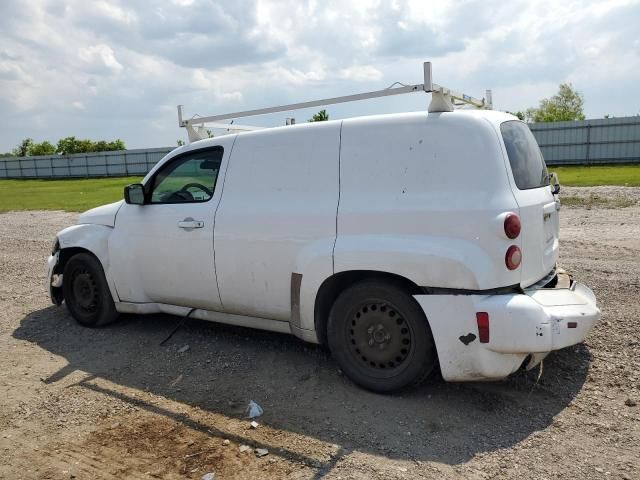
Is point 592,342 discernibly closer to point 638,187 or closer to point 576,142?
point 638,187

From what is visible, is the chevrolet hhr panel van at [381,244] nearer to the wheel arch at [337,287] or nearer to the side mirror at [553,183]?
the wheel arch at [337,287]

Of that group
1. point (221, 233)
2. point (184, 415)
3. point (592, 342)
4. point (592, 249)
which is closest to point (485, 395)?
point (592, 342)

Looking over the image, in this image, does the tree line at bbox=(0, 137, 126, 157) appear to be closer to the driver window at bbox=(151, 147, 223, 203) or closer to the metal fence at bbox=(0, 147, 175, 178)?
the metal fence at bbox=(0, 147, 175, 178)

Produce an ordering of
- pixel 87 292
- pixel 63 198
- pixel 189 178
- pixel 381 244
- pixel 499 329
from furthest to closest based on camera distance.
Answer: pixel 63 198 < pixel 87 292 < pixel 189 178 < pixel 381 244 < pixel 499 329

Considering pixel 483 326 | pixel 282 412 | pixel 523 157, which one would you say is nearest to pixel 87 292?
pixel 282 412

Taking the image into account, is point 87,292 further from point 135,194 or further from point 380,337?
point 380,337

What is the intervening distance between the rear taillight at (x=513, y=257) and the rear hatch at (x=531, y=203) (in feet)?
0.19

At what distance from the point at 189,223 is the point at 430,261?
2329 mm

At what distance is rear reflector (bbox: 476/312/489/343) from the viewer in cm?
363

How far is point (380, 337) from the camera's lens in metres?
4.09

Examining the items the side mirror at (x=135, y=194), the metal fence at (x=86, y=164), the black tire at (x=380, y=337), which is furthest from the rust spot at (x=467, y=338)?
→ the metal fence at (x=86, y=164)

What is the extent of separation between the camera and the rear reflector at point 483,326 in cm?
363

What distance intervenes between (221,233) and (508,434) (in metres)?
2.74

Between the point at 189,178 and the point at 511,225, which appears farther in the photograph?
the point at 189,178
